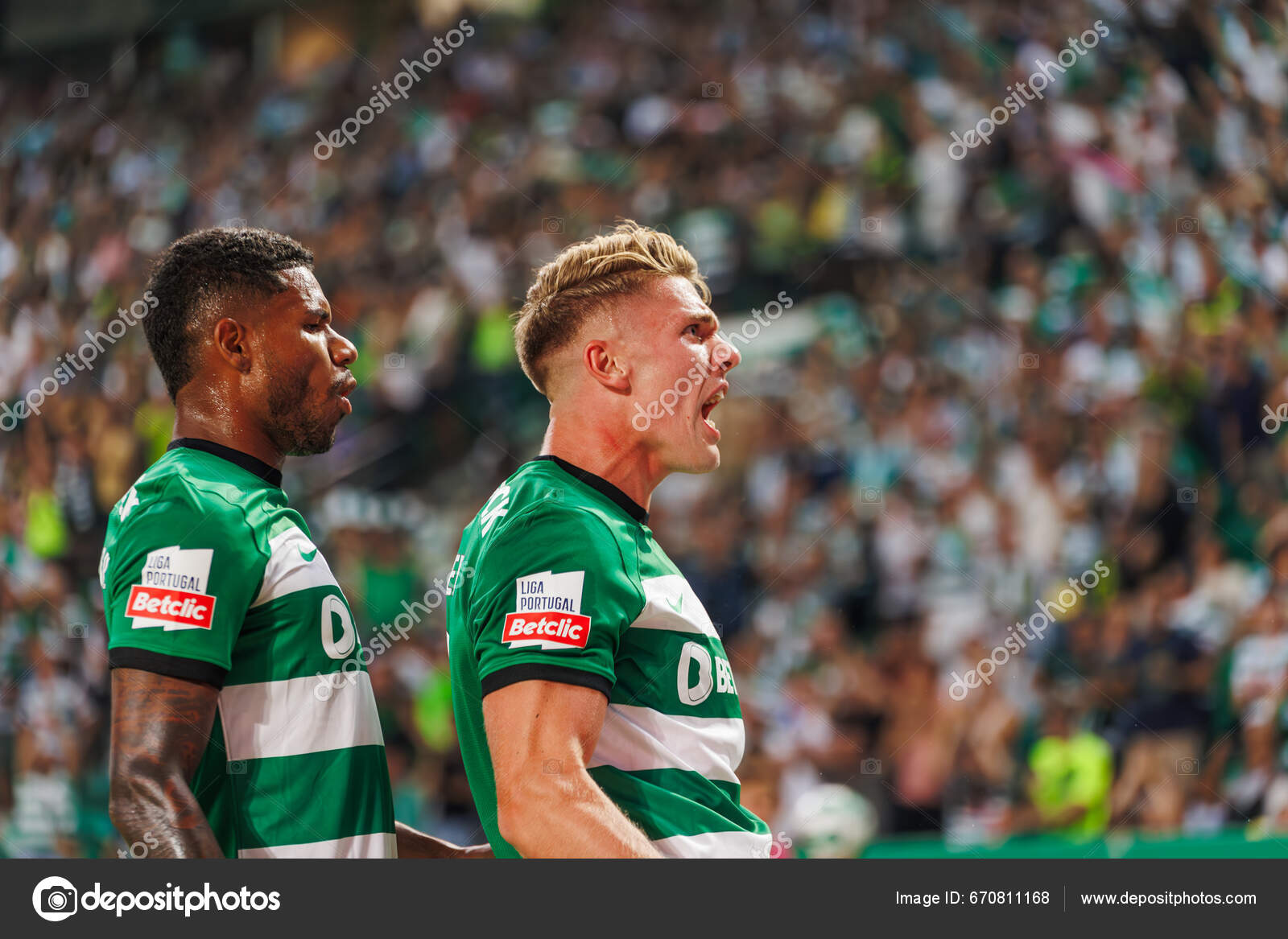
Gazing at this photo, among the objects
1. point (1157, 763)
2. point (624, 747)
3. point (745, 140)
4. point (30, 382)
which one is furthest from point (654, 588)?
point (30, 382)

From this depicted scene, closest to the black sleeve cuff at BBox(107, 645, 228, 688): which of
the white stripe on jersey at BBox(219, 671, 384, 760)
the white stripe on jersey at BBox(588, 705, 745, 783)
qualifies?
the white stripe on jersey at BBox(219, 671, 384, 760)

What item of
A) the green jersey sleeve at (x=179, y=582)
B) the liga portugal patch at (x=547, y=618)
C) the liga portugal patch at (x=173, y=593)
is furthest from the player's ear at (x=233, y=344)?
the liga portugal patch at (x=547, y=618)

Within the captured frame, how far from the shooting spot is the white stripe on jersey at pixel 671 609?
7.39 ft

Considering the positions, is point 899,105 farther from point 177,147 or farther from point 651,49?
point 177,147

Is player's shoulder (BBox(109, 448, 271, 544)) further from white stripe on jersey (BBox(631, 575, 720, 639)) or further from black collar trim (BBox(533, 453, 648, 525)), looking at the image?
white stripe on jersey (BBox(631, 575, 720, 639))

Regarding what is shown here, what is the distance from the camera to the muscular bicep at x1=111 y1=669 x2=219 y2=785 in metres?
2.04

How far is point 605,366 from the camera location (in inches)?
99.5

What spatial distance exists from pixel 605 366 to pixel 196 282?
787mm

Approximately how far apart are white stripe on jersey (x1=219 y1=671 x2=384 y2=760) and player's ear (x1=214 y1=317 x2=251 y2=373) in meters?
0.61

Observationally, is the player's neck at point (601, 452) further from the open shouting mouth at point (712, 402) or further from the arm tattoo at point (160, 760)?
the arm tattoo at point (160, 760)

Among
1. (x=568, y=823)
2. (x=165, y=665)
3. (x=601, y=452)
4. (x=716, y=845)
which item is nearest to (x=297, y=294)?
(x=601, y=452)

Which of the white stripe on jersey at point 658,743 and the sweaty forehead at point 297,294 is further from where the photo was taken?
the sweaty forehead at point 297,294

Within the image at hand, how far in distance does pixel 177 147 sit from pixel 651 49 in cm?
323

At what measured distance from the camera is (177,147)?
28.5 feet
